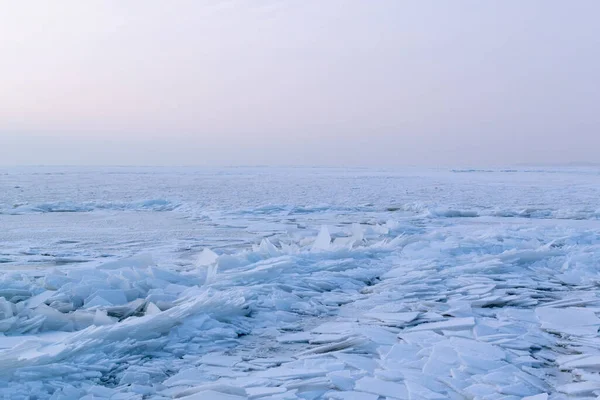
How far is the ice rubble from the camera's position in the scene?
2424mm

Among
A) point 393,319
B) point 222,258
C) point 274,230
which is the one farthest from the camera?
point 274,230

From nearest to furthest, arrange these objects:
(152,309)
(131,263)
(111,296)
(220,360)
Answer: (220,360) < (152,309) < (111,296) < (131,263)

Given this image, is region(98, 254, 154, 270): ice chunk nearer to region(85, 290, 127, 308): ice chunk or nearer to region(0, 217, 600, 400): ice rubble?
region(0, 217, 600, 400): ice rubble

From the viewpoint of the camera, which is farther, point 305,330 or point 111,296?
point 111,296

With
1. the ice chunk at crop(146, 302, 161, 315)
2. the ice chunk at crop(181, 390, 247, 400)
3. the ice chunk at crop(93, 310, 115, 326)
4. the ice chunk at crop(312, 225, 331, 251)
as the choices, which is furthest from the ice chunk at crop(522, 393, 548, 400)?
the ice chunk at crop(312, 225, 331, 251)

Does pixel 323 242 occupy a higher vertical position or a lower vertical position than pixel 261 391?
higher

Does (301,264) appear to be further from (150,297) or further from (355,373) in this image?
(355,373)

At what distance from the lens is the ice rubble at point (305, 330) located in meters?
2.42

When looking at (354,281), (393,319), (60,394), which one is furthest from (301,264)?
(60,394)

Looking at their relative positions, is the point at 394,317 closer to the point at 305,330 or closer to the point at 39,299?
the point at 305,330

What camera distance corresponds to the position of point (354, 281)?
4.63m

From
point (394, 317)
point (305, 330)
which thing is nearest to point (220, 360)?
point (305, 330)

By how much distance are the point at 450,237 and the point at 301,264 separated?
8.04 feet

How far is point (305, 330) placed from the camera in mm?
3328
